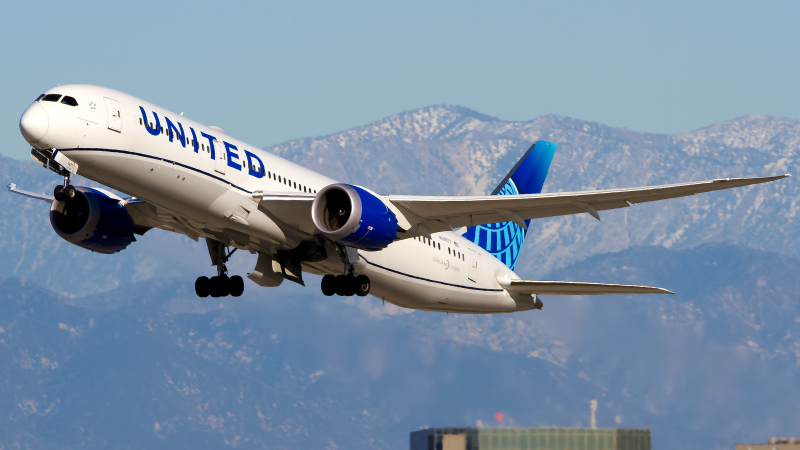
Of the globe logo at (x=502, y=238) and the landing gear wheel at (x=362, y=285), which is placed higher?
the globe logo at (x=502, y=238)

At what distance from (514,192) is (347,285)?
16.2m

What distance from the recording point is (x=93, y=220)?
129 ft

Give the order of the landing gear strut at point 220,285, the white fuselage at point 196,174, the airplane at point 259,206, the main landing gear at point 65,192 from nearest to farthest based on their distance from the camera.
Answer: the white fuselage at point 196,174
the airplane at point 259,206
the main landing gear at point 65,192
the landing gear strut at point 220,285

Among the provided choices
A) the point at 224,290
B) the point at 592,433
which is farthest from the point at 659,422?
the point at 224,290

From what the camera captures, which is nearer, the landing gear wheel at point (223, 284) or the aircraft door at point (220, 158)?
the aircraft door at point (220, 158)

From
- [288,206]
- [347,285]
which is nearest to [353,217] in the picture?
[288,206]

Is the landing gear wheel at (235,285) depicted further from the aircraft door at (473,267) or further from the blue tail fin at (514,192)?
the blue tail fin at (514,192)

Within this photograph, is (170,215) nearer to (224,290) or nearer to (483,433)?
(224,290)

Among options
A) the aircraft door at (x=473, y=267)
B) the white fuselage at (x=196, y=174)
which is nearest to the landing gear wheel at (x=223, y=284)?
the white fuselage at (x=196, y=174)

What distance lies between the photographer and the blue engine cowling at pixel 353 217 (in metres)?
34.7

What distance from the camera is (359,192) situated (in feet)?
115

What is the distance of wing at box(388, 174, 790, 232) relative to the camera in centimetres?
3309

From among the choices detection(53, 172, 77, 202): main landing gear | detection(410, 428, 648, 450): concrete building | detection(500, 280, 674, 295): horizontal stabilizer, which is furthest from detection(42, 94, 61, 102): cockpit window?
detection(410, 428, 648, 450): concrete building

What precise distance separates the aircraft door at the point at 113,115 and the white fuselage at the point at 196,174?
3cm
